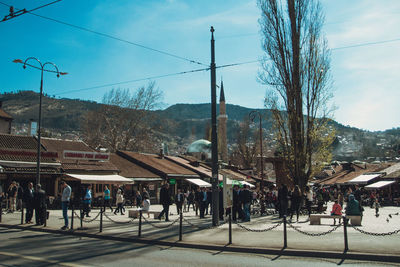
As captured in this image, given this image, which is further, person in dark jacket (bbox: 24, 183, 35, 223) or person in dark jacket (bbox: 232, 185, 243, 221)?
person in dark jacket (bbox: 232, 185, 243, 221)

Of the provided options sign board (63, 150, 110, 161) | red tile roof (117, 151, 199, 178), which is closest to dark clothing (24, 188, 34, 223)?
sign board (63, 150, 110, 161)

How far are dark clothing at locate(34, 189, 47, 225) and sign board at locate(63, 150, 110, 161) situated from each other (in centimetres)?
1247

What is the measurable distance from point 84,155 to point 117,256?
69.0ft

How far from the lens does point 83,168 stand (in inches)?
1101

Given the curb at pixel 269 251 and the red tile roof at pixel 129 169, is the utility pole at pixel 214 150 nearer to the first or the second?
the curb at pixel 269 251

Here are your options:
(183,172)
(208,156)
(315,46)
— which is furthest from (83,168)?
(208,156)

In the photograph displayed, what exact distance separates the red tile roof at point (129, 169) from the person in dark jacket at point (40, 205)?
1695cm

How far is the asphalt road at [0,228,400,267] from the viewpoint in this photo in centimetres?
807

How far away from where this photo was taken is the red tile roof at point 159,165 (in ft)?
119

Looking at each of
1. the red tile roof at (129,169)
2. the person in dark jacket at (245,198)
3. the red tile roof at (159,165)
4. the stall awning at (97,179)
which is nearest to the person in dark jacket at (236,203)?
the person in dark jacket at (245,198)

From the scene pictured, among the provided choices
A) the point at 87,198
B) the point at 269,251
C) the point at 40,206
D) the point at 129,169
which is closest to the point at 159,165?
the point at 129,169

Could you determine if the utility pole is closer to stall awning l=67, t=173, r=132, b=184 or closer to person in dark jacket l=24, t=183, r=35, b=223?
person in dark jacket l=24, t=183, r=35, b=223

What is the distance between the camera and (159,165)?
1527 inches

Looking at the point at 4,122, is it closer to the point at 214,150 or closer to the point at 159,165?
the point at 159,165
